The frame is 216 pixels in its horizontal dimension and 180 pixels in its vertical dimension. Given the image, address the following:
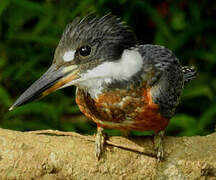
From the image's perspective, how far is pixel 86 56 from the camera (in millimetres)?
2168

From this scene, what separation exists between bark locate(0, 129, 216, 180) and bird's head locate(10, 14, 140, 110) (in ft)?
0.74

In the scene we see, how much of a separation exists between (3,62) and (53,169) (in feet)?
5.52

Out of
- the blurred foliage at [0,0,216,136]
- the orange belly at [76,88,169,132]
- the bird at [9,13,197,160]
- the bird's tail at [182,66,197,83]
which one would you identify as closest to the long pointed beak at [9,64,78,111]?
the bird at [9,13,197,160]

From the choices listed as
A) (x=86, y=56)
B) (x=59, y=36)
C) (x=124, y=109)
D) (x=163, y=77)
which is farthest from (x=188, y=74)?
(x=59, y=36)

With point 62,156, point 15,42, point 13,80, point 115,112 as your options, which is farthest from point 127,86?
point 15,42

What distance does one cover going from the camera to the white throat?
2.18m

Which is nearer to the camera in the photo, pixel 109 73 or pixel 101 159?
pixel 109 73

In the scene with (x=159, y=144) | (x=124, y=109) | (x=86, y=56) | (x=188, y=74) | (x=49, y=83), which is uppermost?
(x=86, y=56)

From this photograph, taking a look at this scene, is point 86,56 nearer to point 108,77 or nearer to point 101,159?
point 108,77

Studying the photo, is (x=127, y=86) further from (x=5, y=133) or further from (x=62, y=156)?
(x=5, y=133)

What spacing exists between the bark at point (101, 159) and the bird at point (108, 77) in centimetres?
6

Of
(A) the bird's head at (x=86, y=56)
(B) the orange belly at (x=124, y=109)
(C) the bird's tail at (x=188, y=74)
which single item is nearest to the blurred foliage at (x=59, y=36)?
(C) the bird's tail at (x=188, y=74)

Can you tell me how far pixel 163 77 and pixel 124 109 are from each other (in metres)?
0.29

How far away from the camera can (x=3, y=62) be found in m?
3.73
